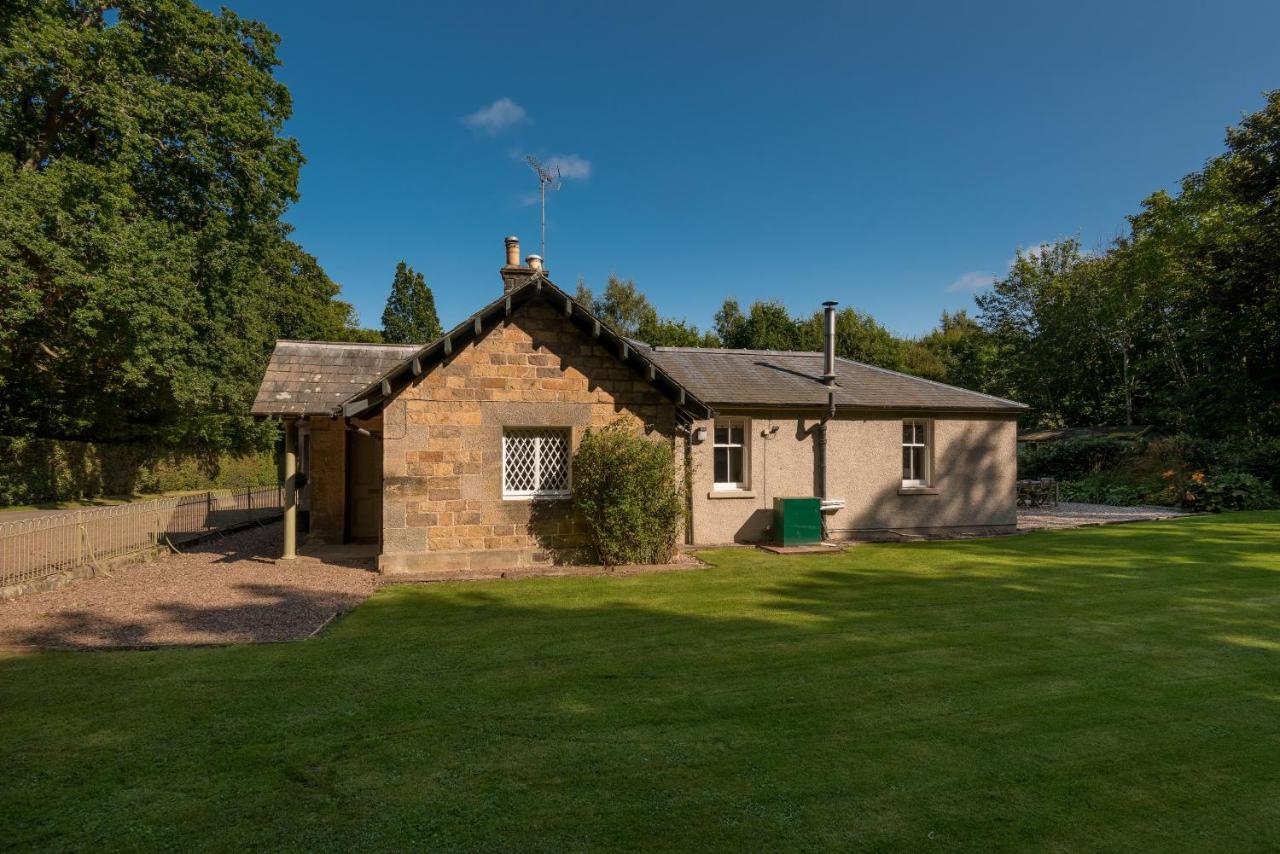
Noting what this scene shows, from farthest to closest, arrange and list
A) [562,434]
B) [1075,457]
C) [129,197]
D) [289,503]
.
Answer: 1. [1075,457]
2. [129,197]
3. [289,503]
4. [562,434]

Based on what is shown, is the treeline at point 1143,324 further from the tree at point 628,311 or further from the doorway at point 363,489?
the doorway at point 363,489

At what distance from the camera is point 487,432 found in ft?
37.6

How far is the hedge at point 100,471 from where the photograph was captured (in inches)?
962

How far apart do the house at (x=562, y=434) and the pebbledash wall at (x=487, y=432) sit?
0.03 m

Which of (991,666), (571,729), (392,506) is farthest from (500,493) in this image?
(991,666)

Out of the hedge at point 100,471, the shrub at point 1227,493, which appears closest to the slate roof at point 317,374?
the hedge at point 100,471

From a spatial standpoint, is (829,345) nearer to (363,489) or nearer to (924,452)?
(924,452)

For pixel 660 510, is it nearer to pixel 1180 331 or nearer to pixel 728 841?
pixel 728 841

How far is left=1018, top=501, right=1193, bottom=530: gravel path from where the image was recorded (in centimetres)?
1767

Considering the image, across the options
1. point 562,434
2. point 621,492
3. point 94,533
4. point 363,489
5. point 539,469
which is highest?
point 562,434

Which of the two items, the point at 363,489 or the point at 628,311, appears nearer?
the point at 363,489

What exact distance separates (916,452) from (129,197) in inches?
1035

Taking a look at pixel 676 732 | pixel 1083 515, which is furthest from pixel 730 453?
pixel 1083 515

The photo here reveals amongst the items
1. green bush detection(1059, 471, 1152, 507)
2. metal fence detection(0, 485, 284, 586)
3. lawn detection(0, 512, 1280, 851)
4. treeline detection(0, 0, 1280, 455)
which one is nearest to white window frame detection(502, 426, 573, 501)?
lawn detection(0, 512, 1280, 851)
